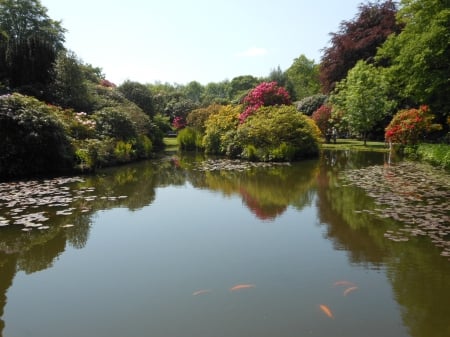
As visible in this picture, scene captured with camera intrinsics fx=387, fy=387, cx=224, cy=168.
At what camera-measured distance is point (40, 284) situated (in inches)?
192

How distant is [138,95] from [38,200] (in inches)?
811

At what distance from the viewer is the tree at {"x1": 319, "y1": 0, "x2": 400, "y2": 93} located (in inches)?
1119

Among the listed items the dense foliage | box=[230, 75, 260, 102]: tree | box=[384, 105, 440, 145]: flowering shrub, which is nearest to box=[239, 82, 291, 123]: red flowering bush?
box=[384, 105, 440, 145]: flowering shrub

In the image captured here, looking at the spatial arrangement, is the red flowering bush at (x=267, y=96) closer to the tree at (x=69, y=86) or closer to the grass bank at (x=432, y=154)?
the grass bank at (x=432, y=154)

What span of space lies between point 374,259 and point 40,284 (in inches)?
178

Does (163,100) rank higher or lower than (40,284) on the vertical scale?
higher

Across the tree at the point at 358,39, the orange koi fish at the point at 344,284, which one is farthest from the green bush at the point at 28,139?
the tree at the point at 358,39

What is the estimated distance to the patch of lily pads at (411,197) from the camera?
261 inches

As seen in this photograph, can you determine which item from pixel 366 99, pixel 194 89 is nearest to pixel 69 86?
pixel 366 99

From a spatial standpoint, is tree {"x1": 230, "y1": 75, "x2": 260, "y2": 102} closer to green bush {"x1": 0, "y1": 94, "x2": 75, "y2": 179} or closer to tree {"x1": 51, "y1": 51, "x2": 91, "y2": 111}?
tree {"x1": 51, "y1": 51, "x2": 91, "y2": 111}

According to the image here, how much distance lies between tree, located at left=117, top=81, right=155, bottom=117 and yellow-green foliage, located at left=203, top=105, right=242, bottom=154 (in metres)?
7.88

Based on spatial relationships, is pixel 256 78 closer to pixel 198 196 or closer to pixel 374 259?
pixel 198 196

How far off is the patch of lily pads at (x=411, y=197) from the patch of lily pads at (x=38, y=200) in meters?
6.35

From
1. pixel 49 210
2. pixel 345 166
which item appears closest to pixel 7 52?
pixel 49 210
